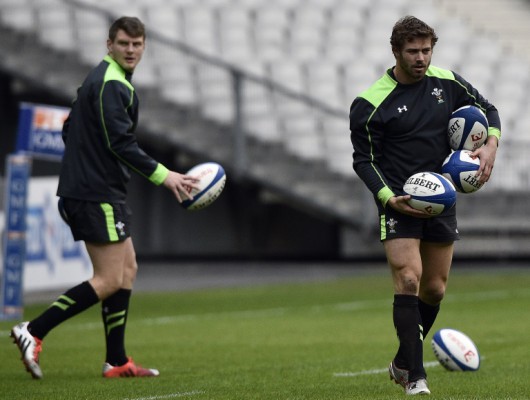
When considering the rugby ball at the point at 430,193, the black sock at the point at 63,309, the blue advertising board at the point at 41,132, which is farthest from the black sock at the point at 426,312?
the blue advertising board at the point at 41,132

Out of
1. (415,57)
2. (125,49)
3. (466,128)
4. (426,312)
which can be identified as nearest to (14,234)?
(125,49)

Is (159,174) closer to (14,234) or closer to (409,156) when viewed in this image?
(409,156)

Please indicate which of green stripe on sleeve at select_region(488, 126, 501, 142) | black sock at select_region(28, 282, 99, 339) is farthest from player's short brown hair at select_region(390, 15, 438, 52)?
black sock at select_region(28, 282, 99, 339)

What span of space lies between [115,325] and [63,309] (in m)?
0.45

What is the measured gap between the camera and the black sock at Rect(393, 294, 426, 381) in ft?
24.6

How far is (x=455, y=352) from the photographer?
8.96m

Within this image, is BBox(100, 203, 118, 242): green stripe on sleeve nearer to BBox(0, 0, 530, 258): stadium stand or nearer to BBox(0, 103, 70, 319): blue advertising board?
BBox(0, 103, 70, 319): blue advertising board

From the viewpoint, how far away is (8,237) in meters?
14.1

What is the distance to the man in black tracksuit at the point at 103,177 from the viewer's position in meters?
8.54

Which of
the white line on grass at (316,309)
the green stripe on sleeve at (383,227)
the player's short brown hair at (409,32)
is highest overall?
the player's short brown hair at (409,32)

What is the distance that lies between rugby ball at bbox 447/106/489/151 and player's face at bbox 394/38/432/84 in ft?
1.25

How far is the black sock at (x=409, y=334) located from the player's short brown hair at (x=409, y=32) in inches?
58.1

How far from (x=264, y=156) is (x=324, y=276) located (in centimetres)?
255

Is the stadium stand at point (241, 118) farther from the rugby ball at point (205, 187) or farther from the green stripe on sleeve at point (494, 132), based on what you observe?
the green stripe on sleeve at point (494, 132)
